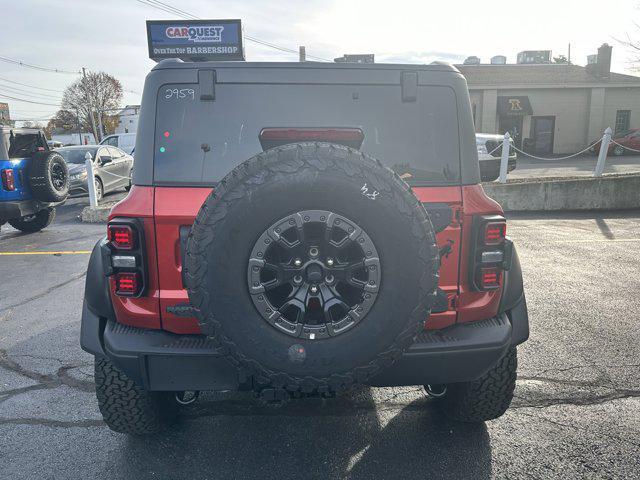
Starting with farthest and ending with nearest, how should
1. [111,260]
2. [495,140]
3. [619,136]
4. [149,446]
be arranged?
[619,136]
[495,140]
[149,446]
[111,260]

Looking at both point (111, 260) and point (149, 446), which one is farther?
point (149, 446)

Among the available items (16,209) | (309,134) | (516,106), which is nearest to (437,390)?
(309,134)

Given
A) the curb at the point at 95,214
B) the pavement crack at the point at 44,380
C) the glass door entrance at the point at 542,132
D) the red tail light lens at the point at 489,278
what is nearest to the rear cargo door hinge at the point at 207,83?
the red tail light lens at the point at 489,278

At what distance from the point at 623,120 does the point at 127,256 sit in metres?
38.1

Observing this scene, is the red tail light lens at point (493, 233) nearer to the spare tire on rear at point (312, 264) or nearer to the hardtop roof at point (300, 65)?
the spare tire on rear at point (312, 264)

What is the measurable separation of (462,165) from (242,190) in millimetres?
1199

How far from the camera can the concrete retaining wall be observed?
34.7ft

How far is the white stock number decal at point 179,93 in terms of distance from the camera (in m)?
2.48

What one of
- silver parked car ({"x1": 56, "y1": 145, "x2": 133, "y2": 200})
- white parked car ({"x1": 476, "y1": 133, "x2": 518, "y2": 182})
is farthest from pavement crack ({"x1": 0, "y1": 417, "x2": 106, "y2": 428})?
white parked car ({"x1": 476, "y1": 133, "x2": 518, "y2": 182})

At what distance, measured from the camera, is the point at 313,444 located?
277 centimetres

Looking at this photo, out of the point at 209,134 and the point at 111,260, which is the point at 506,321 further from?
the point at 111,260

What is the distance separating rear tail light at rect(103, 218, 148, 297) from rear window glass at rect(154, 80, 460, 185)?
28 cm

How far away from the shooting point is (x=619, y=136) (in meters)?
28.0

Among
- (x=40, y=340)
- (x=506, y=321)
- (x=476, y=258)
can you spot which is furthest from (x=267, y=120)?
(x=40, y=340)
